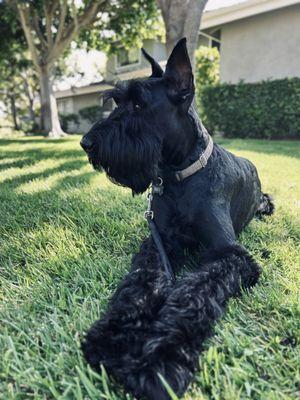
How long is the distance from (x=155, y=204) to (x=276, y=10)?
1509 centimetres

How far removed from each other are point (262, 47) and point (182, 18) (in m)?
8.58

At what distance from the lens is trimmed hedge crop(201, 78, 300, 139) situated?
42.0 ft

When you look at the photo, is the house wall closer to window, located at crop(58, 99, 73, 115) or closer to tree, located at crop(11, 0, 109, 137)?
window, located at crop(58, 99, 73, 115)

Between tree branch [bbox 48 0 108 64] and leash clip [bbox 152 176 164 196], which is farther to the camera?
tree branch [bbox 48 0 108 64]

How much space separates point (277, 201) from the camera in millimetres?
4418

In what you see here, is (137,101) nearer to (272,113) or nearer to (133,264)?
(133,264)

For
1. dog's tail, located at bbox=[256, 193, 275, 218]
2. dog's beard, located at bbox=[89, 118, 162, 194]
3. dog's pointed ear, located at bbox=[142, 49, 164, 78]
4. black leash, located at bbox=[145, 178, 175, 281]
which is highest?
dog's pointed ear, located at bbox=[142, 49, 164, 78]

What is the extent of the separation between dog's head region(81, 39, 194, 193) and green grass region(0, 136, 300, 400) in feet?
2.17

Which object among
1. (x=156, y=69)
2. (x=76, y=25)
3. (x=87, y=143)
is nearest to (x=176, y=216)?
(x=87, y=143)

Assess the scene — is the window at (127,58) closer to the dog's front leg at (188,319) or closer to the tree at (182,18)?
the tree at (182,18)

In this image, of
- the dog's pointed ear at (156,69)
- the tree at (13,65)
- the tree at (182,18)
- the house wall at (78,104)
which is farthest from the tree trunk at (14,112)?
the dog's pointed ear at (156,69)

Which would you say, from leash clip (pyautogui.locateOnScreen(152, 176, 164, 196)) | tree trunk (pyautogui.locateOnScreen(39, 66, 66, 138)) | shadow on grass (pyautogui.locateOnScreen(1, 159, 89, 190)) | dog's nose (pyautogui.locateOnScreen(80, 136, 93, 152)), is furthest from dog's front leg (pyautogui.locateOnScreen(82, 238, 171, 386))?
tree trunk (pyautogui.locateOnScreen(39, 66, 66, 138))

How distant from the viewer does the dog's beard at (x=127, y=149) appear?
235 cm

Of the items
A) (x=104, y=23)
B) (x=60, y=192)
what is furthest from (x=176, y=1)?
(x=104, y=23)
